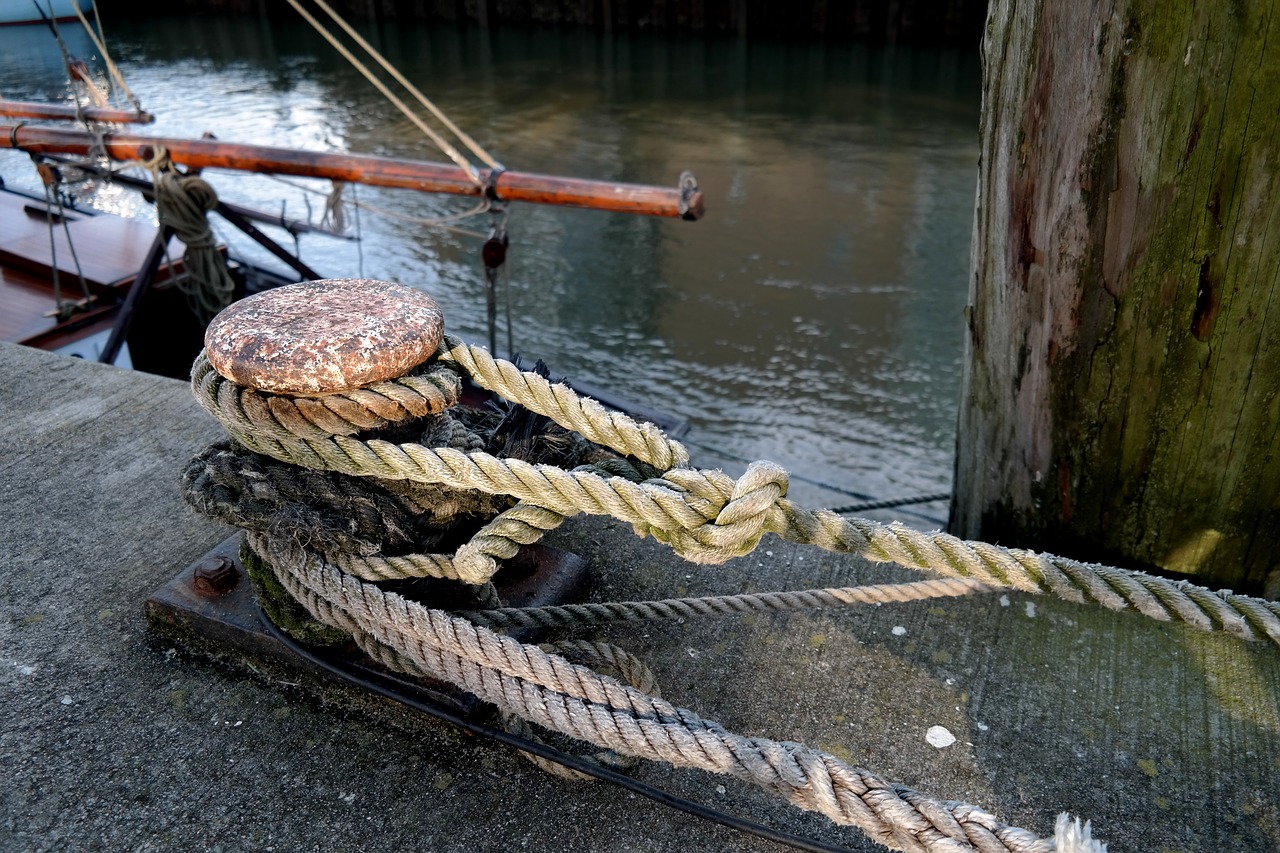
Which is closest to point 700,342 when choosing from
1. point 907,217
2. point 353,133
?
point 907,217

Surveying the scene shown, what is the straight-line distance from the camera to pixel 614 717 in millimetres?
1546

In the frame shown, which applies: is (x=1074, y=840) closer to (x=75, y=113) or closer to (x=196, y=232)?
(x=196, y=232)

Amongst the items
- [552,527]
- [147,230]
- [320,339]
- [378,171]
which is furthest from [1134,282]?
[147,230]

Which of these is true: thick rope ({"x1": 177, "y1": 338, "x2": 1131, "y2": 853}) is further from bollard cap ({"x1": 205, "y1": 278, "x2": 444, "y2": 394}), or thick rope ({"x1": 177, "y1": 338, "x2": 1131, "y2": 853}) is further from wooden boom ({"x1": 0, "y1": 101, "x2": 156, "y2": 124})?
wooden boom ({"x1": 0, "y1": 101, "x2": 156, "y2": 124})

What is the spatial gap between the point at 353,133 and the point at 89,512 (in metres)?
11.5

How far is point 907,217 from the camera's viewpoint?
9336 mm

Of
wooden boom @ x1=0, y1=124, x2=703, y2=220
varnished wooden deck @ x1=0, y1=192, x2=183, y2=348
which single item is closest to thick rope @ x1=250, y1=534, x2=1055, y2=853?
wooden boom @ x1=0, y1=124, x2=703, y2=220

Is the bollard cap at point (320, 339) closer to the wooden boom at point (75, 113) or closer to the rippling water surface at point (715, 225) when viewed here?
the rippling water surface at point (715, 225)

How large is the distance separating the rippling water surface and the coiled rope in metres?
3.63

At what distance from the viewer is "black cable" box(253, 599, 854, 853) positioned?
1.59 m

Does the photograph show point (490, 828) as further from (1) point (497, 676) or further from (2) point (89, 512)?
(2) point (89, 512)

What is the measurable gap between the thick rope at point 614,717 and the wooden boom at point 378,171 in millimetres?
3225

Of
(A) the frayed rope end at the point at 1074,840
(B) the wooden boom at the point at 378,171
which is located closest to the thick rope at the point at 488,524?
(A) the frayed rope end at the point at 1074,840

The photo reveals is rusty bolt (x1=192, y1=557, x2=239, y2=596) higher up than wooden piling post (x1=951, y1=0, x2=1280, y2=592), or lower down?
lower down
